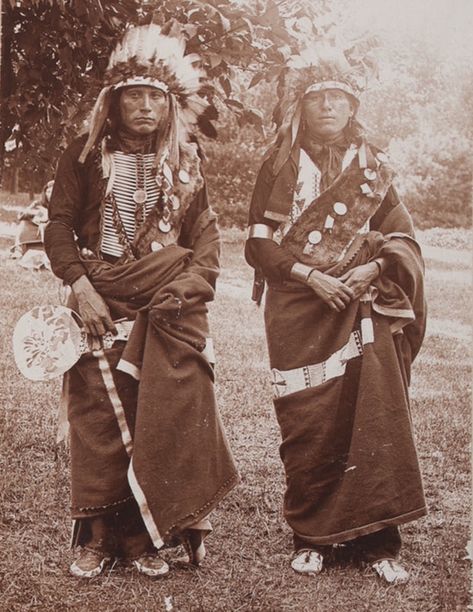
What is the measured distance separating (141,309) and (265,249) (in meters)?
0.45

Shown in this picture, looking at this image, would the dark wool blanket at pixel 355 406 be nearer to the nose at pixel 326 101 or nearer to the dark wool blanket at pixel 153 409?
the dark wool blanket at pixel 153 409

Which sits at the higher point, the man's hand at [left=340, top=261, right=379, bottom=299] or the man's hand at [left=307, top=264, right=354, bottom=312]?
the man's hand at [left=340, top=261, right=379, bottom=299]

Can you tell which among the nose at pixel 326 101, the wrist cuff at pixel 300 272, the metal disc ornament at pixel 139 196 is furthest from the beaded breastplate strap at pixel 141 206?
the nose at pixel 326 101

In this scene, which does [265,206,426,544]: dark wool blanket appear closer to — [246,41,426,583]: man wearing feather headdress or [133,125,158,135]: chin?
[246,41,426,583]: man wearing feather headdress

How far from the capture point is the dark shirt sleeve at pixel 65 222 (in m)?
2.75

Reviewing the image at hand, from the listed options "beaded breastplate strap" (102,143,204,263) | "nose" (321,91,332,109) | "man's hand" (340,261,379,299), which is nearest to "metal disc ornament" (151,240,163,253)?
"beaded breastplate strap" (102,143,204,263)

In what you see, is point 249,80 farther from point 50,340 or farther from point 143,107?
point 50,340

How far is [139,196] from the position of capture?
110 inches

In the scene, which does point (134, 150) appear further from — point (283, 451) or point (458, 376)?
point (458, 376)

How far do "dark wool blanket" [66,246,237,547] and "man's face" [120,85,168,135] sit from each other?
394mm

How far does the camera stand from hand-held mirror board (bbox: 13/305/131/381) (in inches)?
109

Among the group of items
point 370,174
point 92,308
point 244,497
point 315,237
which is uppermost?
point 370,174

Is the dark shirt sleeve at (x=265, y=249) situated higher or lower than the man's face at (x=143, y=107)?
lower

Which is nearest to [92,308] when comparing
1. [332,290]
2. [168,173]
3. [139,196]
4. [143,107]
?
[139,196]
